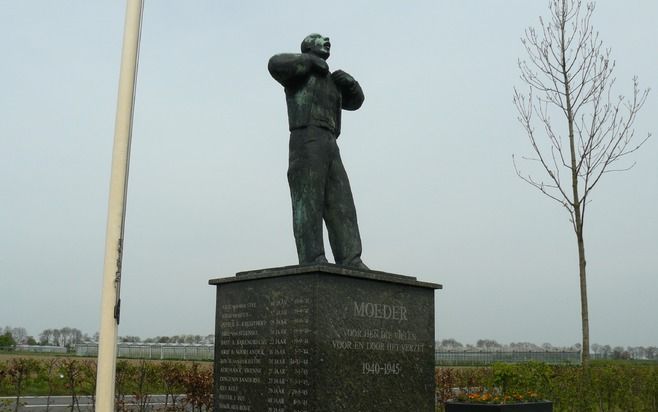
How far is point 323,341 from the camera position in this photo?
561cm

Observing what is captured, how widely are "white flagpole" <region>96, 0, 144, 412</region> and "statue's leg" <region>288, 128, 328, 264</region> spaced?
2087 mm

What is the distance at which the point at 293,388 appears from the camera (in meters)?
5.61

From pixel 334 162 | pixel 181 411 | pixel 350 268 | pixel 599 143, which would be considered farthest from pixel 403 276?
→ pixel 181 411

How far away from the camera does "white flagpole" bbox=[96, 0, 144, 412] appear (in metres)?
4.32

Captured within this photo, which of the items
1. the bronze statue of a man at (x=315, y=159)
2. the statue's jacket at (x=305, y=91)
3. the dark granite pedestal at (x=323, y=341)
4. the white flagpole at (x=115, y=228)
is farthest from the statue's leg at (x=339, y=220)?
the white flagpole at (x=115, y=228)

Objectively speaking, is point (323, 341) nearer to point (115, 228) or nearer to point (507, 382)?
point (115, 228)

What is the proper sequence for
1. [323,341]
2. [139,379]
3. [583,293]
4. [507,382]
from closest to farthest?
[323,341]
[583,293]
[507,382]
[139,379]

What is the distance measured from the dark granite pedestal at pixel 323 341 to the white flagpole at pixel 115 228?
66.9 inches

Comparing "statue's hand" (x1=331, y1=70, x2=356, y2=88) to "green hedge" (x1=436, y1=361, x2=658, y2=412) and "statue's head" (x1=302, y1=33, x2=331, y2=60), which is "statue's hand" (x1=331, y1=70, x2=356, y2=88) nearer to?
"statue's head" (x1=302, y1=33, x2=331, y2=60)

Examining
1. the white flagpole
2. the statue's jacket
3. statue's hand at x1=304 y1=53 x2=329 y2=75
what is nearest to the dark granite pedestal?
the statue's jacket

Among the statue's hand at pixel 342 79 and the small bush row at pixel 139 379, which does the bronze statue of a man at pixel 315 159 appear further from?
the small bush row at pixel 139 379

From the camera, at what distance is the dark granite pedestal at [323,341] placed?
18.4 feet

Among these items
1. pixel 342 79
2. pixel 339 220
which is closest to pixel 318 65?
pixel 342 79

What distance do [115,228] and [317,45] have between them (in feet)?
10.6
